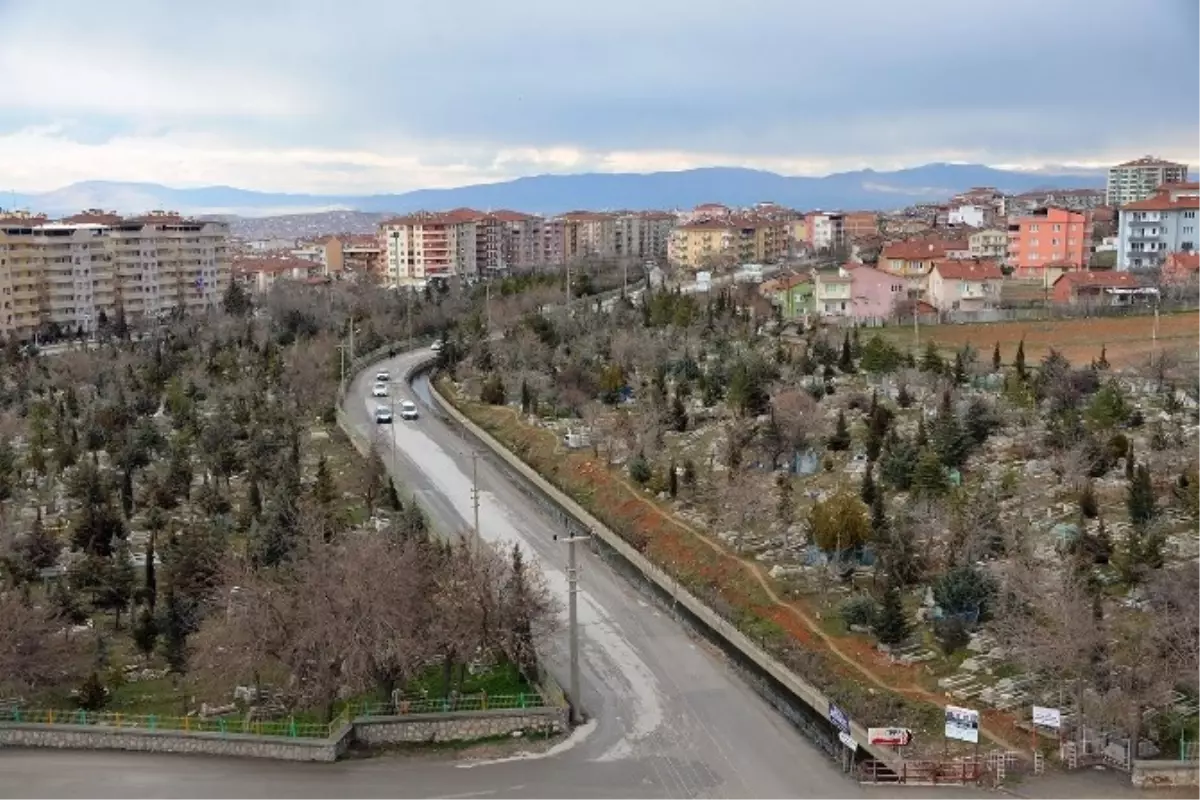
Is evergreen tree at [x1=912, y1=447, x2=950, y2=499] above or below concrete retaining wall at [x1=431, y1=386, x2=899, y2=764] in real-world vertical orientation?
above

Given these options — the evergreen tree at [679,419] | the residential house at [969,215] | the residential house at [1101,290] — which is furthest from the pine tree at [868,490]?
the residential house at [969,215]

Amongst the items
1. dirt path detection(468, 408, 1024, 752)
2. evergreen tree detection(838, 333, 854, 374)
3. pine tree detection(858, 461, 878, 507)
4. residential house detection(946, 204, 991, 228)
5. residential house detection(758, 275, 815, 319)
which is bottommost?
dirt path detection(468, 408, 1024, 752)

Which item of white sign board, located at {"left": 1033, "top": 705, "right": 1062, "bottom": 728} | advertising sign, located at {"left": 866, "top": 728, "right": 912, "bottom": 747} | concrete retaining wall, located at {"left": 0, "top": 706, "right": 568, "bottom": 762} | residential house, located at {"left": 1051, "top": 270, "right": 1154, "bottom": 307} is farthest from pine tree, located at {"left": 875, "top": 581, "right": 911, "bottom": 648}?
residential house, located at {"left": 1051, "top": 270, "right": 1154, "bottom": 307}

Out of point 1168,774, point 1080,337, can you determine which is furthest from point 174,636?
point 1080,337

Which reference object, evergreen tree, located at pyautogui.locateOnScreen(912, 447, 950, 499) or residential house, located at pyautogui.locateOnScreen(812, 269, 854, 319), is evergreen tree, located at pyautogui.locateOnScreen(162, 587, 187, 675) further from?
residential house, located at pyautogui.locateOnScreen(812, 269, 854, 319)

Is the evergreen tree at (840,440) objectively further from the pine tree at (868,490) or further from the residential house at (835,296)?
the residential house at (835,296)

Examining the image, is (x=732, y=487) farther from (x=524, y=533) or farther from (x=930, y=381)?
(x=930, y=381)
